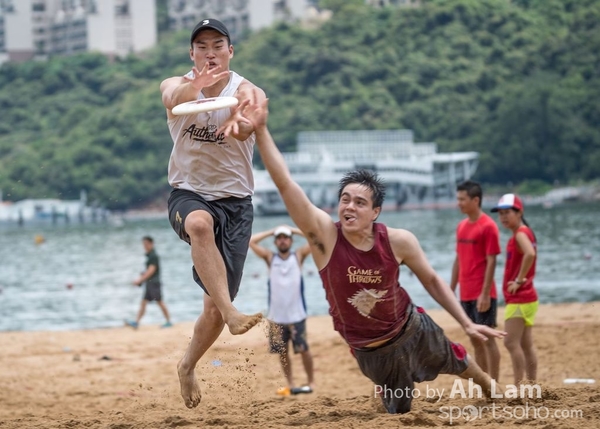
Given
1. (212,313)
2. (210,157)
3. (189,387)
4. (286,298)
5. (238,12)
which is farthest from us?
(238,12)

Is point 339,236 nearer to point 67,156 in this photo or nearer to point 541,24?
point 67,156

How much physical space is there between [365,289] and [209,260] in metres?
Answer: 0.99

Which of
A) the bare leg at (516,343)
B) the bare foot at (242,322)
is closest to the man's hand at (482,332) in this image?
the bare foot at (242,322)

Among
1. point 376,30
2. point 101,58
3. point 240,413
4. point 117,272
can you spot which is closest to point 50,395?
point 240,413

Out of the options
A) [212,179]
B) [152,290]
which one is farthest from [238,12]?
[212,179]

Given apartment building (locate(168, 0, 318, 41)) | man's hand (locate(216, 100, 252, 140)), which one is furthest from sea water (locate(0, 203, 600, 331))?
apartment building (locate(168, 0, 318, 41))

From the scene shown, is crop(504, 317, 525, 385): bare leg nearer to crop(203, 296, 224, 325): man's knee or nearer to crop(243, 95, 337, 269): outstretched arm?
crop(243, 95, 337, 269): outstretched arm

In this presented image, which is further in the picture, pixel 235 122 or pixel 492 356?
pixel 492 356

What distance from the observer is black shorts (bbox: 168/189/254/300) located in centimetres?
718

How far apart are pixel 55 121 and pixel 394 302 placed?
374ft

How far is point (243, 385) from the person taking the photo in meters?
11.5

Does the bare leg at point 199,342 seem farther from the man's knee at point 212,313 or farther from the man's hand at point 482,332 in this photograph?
the man's hand at point 482,332

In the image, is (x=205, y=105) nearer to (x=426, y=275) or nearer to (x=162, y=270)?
(x=426, y=275)

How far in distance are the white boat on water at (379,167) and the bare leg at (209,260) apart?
294 feet
